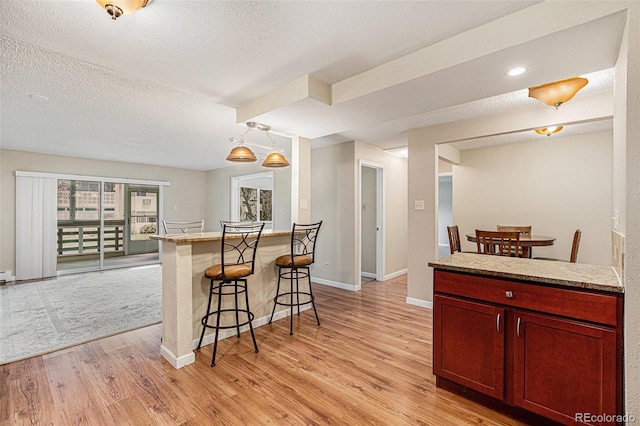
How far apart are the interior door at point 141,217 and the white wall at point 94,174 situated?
0.27 m

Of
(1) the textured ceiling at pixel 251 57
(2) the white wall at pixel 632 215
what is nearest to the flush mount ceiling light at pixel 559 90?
(1) the textured ceiling at pixel 251 57

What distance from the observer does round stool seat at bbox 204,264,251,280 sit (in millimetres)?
2645

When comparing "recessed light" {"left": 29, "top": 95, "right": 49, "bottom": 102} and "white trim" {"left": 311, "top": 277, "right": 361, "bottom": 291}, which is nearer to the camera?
"recessed light" {"left": 29, "top": 95, "right": 49, "bottom": 102}

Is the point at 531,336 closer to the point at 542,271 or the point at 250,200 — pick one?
the point at 542,271

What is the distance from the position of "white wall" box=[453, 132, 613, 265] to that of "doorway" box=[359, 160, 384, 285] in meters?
1.51

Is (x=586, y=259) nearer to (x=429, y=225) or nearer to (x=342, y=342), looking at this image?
(x=429, y=225)

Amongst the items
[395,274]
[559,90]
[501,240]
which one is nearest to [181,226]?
[395,274]

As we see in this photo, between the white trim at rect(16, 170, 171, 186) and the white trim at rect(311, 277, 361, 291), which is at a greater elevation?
the white trim at rect(16, 170, 171, 186)

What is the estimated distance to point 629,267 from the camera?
145 centimetres

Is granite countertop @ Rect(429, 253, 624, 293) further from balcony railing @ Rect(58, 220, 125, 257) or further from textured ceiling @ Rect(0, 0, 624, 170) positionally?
balcony railing @ Rect(58, 220, 125, 257)

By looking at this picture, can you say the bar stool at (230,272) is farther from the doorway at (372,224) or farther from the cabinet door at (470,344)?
the doorway at (372,224)

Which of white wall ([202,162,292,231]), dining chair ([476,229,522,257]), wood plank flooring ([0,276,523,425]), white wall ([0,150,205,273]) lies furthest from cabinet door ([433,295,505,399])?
white wall ([0,150,205,273])

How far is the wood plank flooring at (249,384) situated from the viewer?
188cm

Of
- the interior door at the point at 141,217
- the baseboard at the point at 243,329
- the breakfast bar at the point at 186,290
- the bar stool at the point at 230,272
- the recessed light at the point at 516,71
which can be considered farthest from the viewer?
the interior door at the point at 141,217
